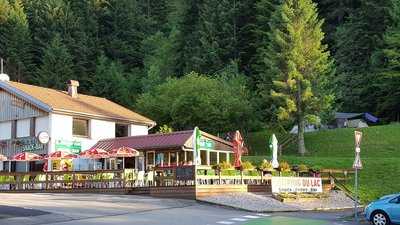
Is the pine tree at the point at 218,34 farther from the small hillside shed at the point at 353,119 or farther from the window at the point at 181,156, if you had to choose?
the window at the point at 181,156

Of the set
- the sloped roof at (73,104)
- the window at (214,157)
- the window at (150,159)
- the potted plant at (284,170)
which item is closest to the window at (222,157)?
the window at (214,157)

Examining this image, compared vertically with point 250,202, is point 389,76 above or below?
above

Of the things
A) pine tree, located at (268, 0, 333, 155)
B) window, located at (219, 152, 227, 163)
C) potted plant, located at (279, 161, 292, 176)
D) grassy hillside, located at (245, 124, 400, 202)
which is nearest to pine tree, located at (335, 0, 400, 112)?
grassy hillside, located at (245, 124, 400, 202)

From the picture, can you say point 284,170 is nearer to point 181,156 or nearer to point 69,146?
point 181,156

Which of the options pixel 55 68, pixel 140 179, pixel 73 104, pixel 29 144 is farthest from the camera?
pixel 55 68

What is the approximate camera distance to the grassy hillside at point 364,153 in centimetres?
3756

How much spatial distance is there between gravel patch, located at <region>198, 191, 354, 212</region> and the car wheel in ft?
18.4

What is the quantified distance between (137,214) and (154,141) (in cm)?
1918

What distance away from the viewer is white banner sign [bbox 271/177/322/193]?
99.9ft

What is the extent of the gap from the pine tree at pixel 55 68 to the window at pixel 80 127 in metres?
39.3

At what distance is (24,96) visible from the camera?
42969 millimetres

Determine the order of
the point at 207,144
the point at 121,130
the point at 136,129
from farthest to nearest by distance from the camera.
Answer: the point at 136,129 < the point at 121,130 < the point at 207,144

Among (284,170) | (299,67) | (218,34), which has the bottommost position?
(284,170)

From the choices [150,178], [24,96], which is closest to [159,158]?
[150,178]
